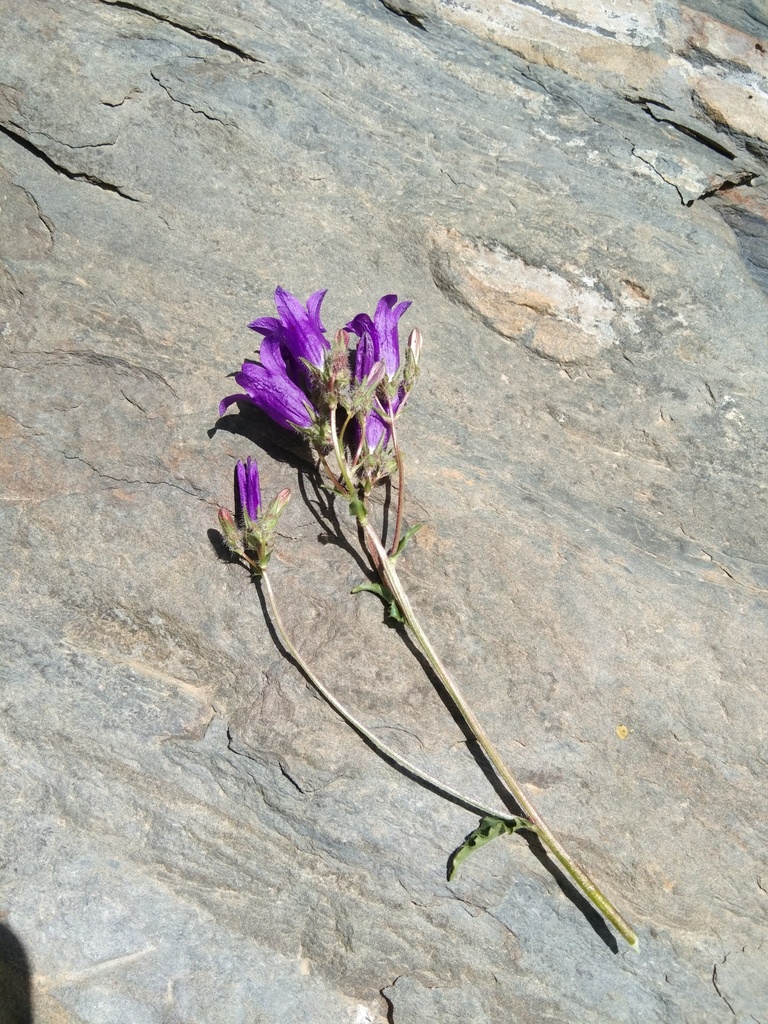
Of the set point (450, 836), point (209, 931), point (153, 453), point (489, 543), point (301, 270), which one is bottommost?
point (209, 931)

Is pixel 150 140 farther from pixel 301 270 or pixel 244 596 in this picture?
pixel 244 596

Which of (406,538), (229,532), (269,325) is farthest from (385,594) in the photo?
(269,325)

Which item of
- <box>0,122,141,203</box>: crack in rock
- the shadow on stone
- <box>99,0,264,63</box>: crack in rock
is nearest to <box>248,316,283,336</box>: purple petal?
<box>0,122,141,203</box>: crack in rock

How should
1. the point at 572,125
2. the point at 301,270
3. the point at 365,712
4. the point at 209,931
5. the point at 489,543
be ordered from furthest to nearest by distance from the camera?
the point at 572,125, the point at 301,270, the point at 489,543, the point at 365,712, the point at 209,931

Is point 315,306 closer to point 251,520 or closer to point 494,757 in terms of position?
point 251,520

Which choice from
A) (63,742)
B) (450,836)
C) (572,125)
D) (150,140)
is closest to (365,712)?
(450,836)

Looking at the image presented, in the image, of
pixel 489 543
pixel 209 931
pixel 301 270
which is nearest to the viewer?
pixel 209 931

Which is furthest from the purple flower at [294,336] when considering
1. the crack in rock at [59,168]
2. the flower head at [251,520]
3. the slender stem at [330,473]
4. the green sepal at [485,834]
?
the green sepal at [485,834]

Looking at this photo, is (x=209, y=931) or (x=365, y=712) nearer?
(x=209, y=931)
